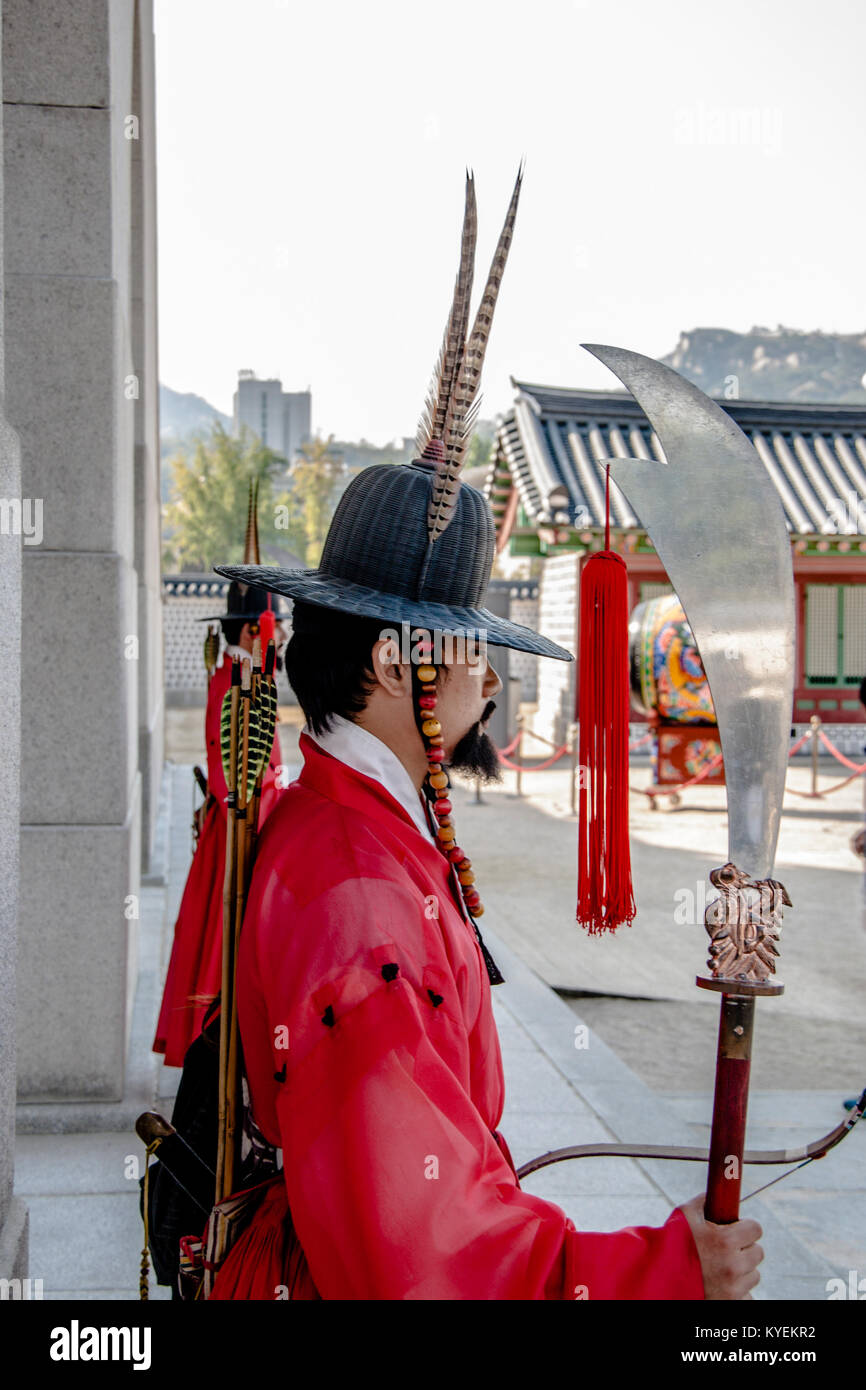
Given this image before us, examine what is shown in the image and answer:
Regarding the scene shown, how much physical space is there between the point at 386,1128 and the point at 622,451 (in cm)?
1734

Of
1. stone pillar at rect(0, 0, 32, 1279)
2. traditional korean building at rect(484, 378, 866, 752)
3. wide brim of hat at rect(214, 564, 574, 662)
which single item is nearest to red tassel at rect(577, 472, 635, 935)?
wide brim of hat at rect(214, 564, 574, 662)

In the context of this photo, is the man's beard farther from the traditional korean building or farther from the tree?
the tree

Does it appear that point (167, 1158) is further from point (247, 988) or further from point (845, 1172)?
point (845, 1172)

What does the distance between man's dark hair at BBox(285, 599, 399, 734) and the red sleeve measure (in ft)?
1.12

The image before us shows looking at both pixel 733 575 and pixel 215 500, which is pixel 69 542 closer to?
pixel 733 575

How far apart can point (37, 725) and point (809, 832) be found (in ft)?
29.2

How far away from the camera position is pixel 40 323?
11.8 feet

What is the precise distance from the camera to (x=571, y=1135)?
12.9 feet

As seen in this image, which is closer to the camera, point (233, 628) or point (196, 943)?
point (196, 943)

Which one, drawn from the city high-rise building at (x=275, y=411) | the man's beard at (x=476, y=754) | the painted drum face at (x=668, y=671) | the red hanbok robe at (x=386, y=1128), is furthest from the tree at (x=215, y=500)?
the city high-rise building at (x=275, y=411)

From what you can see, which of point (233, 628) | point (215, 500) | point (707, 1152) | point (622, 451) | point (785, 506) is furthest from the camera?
point (215, 500)

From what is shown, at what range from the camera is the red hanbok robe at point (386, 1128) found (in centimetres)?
111

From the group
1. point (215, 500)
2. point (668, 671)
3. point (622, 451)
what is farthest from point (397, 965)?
point (215, 500)
